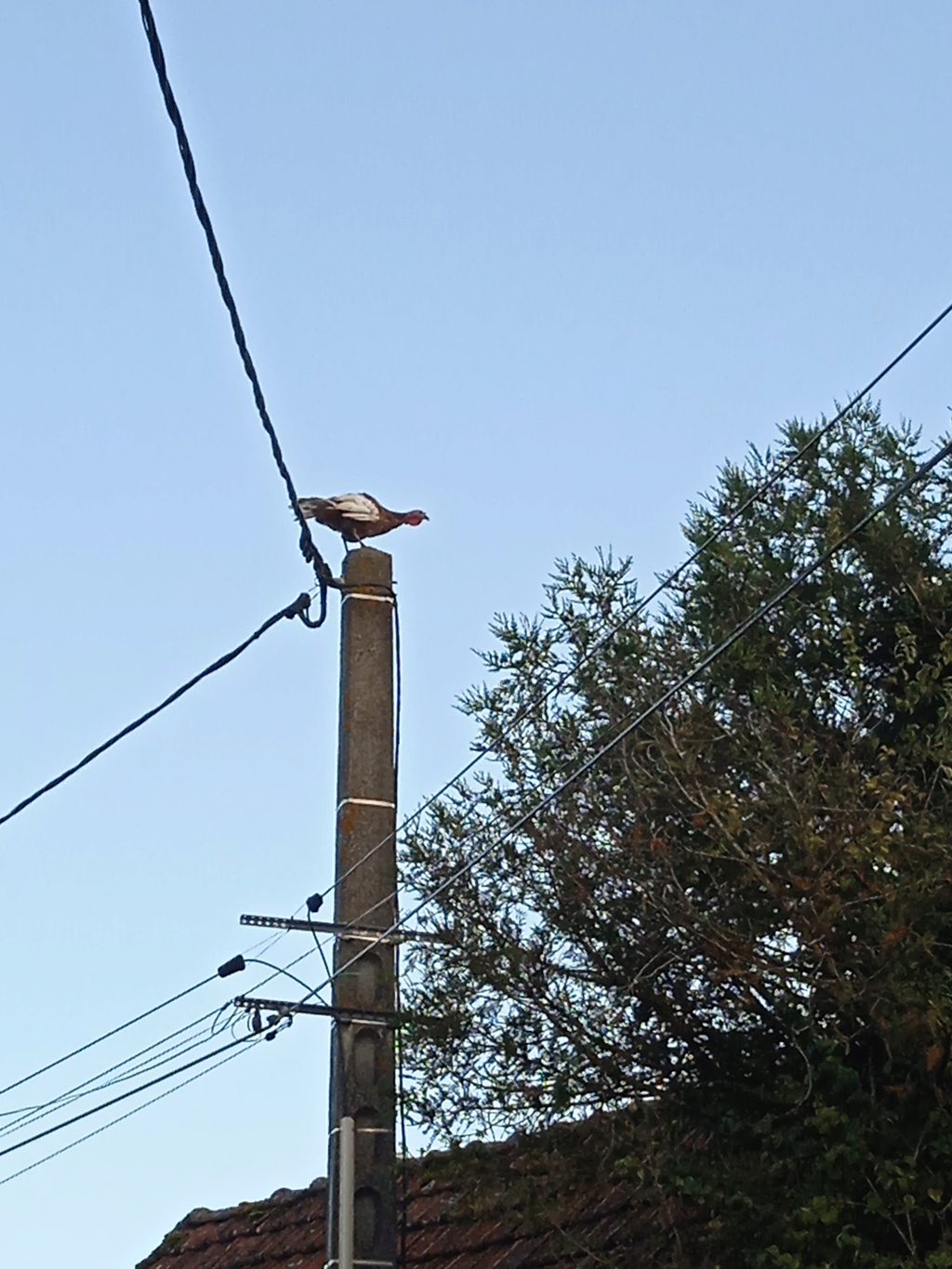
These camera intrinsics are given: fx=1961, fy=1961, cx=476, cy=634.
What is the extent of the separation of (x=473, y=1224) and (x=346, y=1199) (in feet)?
9.17

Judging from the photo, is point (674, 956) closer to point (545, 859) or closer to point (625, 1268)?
point (545, 859)

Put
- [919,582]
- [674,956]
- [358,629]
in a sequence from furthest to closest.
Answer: [358,629] < [919,582] < [674,956]

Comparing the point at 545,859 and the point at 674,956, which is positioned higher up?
the point at 545,859

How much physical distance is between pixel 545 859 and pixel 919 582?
8.04 feet

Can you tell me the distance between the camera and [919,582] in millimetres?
10336

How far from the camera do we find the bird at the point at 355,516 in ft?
37.6

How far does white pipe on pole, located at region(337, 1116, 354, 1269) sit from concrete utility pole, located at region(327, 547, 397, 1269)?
0.03 ft

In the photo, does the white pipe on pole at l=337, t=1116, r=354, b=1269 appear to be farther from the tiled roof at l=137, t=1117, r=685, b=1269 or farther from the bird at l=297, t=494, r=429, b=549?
the bird at l=297, t=494, r=429, b=549

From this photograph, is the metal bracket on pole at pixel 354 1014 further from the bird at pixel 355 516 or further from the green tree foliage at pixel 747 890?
the bird at pixel 355 516

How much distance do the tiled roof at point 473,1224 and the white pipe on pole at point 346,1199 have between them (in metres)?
0.58

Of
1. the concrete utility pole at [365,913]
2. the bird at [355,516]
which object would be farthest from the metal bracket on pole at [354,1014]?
the bird at [355,516]

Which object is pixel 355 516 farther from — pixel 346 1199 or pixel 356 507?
pixel 346 1199

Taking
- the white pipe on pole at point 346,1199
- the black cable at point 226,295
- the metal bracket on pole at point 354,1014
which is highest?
the black cable at point 226,295

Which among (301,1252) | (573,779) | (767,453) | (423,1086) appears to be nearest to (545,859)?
(573,779)
